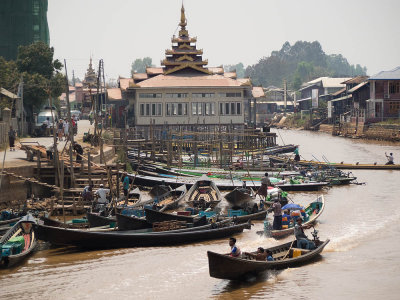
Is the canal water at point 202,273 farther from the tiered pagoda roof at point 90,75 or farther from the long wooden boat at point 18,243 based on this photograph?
the tiered pagoda roof at point 90,75

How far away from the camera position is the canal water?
61.1ft

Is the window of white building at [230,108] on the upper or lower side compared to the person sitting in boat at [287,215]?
upper

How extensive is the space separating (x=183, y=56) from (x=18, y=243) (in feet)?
149

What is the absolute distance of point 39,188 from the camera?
31.4 meters

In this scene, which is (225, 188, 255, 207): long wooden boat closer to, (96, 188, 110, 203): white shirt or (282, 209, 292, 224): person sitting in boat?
(282, 209, 292, 224): person sitting in boat

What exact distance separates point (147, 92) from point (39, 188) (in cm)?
2754

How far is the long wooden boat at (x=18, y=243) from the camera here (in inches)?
813

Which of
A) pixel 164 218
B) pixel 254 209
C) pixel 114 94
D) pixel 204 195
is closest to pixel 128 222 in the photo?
pixel 164 218

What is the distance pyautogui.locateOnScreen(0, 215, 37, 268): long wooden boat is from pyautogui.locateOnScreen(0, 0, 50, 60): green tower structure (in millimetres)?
61571

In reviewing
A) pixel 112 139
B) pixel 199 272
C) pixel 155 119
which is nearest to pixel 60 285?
pixel 199 272

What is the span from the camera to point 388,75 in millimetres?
75625

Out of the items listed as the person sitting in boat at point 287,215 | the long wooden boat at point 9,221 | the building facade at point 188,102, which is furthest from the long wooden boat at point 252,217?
the building facade at point 188,102

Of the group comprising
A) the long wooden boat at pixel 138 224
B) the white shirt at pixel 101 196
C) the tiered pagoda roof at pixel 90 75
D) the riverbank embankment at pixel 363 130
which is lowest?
the long wooden boat at pixel 138 224

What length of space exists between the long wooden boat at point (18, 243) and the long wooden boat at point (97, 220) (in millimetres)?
1937
